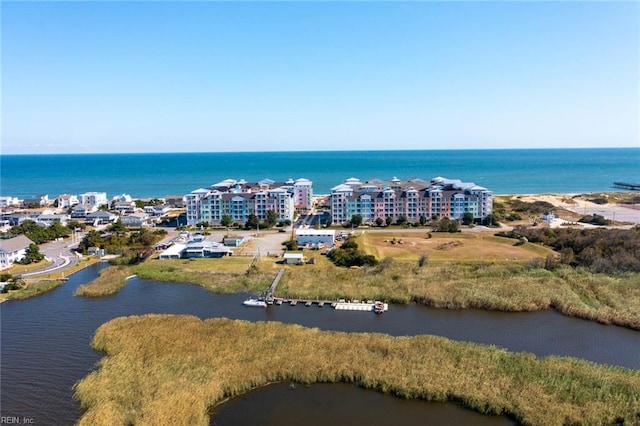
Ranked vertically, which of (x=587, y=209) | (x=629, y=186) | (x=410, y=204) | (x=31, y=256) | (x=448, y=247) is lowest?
(x=448, y=247)

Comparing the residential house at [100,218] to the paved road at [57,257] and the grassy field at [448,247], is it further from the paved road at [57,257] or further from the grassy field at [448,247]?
the grassy field at [448,247]

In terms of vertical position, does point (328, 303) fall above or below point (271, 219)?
below

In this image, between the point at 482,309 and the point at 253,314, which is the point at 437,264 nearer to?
the point at 482,309

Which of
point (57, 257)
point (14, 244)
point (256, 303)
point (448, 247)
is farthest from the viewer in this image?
point (448, 247)

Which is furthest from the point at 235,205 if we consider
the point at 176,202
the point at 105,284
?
the point at 105,284

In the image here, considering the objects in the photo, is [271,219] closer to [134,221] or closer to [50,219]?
[134,221]

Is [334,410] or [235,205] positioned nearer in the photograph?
[334,410]

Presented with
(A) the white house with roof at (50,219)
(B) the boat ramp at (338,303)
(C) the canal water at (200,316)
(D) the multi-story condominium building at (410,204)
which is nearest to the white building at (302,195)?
(D) the multi-story condominium building at (410,204)
